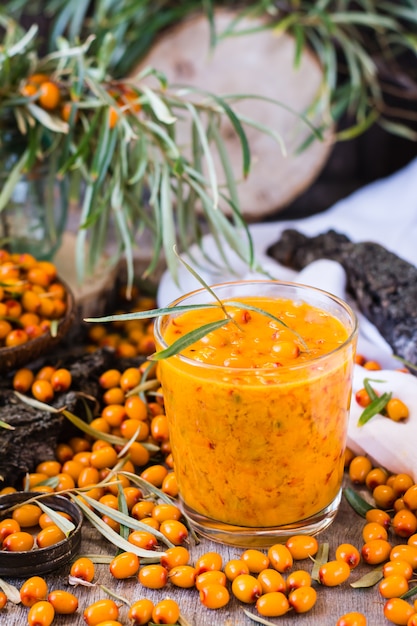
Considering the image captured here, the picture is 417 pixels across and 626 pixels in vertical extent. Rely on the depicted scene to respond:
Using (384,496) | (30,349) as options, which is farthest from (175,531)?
(30,349)

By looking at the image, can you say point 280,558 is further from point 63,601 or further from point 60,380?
point 60,380

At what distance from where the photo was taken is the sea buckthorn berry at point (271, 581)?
1136mm

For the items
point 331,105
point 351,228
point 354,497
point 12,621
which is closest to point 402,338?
point 354,497

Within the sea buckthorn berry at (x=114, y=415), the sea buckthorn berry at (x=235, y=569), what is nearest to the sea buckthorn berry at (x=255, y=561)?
the sea buckthorn berry at (x=235, y=569)

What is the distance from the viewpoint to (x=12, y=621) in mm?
1121

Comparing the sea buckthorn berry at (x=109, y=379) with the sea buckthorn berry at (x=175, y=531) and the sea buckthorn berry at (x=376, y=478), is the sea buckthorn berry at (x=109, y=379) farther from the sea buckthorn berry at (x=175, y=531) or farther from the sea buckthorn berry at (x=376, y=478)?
the sea buckthorn berry at (x=376, y=478)

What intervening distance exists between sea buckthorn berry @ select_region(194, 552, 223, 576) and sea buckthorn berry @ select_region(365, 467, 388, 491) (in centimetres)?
34

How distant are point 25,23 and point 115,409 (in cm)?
177

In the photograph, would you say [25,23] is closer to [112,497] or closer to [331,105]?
[331,105]

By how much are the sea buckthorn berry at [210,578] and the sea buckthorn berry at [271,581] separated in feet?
0.18

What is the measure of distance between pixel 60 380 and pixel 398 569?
703 millimetres

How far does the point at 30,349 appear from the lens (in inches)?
62.4

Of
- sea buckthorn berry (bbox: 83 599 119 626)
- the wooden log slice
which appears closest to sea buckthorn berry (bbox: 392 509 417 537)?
sea buckthorn berry (bbox: 83 599 119 626)

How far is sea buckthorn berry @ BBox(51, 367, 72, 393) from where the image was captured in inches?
59.1
